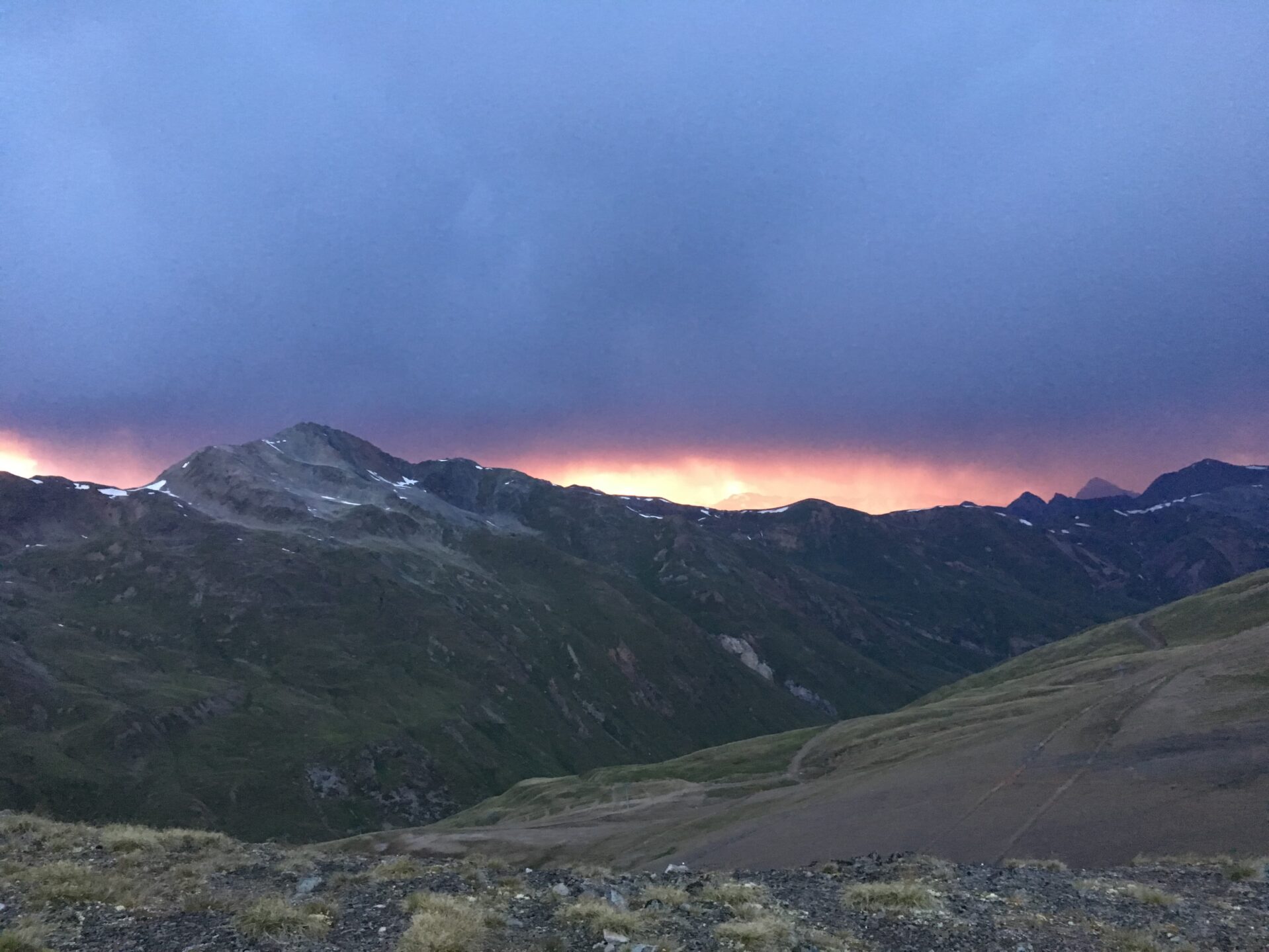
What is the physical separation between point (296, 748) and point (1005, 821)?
176m

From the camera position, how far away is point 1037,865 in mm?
27750

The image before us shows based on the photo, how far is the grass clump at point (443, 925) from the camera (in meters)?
14.9

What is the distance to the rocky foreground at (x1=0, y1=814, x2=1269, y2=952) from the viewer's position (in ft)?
51.6

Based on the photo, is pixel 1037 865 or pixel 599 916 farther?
pixel 1037 865

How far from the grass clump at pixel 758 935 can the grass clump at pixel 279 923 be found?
312 inches

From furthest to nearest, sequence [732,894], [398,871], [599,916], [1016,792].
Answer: [1016,792] < [398,871] < [732,894] < [599,916]

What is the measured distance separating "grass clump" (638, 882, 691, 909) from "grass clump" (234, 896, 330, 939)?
7086mm

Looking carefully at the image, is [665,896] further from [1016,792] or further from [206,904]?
[1016,792]

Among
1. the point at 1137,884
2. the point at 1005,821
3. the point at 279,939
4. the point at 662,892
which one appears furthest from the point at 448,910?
the point at 1005,821

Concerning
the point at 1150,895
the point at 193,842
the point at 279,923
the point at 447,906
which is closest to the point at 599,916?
the point at 447,906

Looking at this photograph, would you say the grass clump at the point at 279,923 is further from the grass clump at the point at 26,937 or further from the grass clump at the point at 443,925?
the grass clump at the point at 26,937

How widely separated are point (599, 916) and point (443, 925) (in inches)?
126

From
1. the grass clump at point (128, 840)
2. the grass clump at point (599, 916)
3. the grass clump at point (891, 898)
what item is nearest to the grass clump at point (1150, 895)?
the grass clump at point (891, 898)

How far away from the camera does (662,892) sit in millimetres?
19438
